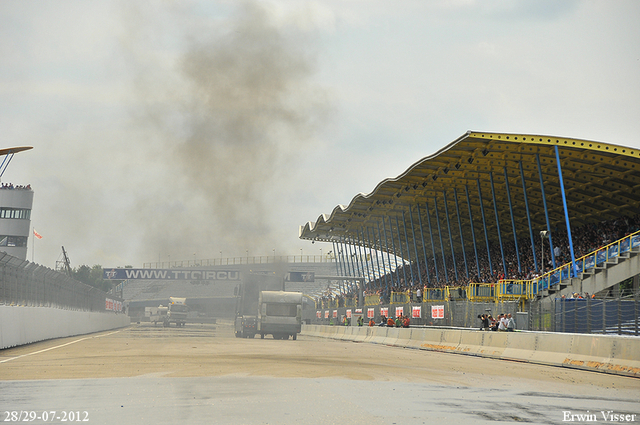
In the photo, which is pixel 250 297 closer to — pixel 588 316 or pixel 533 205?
pixel 533 205

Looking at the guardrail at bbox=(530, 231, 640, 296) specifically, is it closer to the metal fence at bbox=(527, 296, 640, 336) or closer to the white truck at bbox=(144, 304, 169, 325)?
the metal fence at bbox=(527, 296, 640, 336)

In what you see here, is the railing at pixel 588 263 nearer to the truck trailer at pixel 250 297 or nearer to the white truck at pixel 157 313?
the truck trailer at pixel 250 297

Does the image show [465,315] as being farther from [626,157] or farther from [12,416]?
[12,416]

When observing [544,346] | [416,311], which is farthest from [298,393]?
[416,311]

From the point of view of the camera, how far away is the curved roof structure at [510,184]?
38.8 meters

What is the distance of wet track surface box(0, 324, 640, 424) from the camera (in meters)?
8.49

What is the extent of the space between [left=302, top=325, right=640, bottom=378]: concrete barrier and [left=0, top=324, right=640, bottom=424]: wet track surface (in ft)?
2.76

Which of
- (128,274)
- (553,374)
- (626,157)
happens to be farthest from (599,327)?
(128,274)

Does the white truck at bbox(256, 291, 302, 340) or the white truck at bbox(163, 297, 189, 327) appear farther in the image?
the white truck at bbox(163, 297, 189, 327)

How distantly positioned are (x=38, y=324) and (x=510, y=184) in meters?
32.7

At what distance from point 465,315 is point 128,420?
26.1 m

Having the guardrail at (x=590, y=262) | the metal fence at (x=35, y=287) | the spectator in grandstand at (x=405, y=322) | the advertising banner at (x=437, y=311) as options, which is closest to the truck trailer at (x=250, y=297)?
the spectator in grandstand at (x=405, y=322)

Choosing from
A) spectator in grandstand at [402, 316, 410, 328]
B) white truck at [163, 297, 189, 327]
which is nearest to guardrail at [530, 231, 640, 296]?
spectator in grandstand at [402, 316, 410, 328]

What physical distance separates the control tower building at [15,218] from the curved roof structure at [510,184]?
47728 mm
